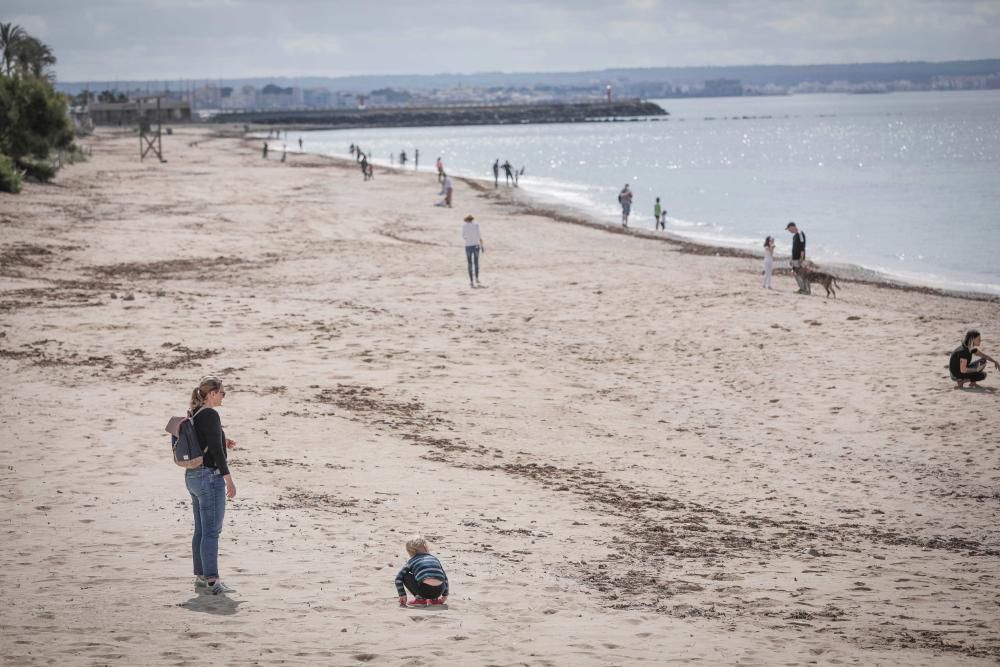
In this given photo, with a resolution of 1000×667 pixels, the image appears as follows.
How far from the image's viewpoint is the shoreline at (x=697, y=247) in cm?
2938

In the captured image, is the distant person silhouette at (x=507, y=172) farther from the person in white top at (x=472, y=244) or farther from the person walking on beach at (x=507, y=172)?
the person in white top at (x=472, y=244)

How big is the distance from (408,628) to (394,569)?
126cm

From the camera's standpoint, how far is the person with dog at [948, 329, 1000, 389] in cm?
1524

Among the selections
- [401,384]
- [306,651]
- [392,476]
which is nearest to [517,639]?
[306,651]

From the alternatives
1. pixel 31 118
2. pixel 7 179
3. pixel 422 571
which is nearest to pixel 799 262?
pixel 422 571

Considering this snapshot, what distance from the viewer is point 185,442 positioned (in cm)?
786

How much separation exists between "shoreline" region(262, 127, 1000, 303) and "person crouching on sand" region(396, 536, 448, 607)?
22.8 m

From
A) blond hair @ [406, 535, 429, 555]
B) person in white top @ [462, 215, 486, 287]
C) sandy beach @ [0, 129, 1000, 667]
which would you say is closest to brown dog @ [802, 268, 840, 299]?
sandy beach @ [0, 129, 1000, 667]

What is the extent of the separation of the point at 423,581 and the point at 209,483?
5.77ft

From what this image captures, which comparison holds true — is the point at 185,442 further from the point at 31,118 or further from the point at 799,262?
the point at 31,118

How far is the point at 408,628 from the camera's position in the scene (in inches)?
303

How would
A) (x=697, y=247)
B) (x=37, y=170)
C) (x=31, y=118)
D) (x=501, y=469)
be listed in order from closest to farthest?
1. (x=501, y=469)
2. (x=697, y=247)
3. (x=37, y=170)
4. (x=31, y=118)

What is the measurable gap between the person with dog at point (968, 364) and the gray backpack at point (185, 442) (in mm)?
11422

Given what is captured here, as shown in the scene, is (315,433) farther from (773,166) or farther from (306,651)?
(773,166)
